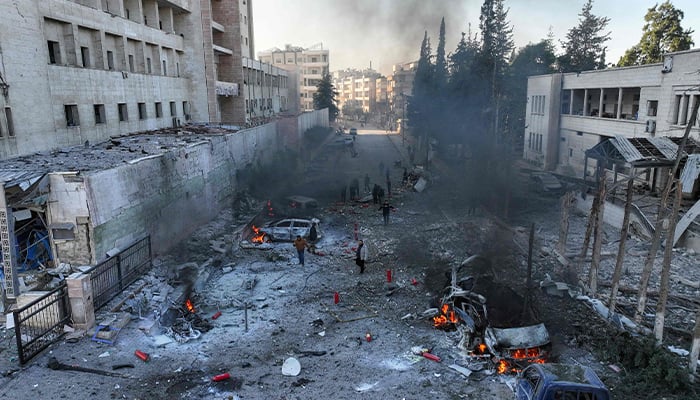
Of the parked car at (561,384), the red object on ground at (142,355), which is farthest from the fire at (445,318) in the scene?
the red object on ground at (142,355)

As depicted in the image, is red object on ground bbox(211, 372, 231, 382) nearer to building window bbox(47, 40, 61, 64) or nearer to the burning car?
the burning car

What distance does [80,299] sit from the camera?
9.97 metres

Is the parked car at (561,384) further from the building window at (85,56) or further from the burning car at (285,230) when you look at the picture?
the building window at (85,56)

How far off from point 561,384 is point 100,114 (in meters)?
22.4

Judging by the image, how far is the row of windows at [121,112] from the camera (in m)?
19.8

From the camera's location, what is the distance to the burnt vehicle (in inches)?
363

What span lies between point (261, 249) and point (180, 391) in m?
9.01

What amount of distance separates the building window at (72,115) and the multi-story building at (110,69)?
0.04 metres

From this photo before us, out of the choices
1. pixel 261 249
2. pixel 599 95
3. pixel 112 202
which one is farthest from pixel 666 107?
pixel 112 202

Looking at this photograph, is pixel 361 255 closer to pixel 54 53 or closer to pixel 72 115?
pixel 72 115

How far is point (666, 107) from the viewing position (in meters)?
22.5

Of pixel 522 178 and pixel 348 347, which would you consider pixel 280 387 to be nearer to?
pixel 348 347

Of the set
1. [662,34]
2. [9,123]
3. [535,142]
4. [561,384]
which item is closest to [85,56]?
[9,123]

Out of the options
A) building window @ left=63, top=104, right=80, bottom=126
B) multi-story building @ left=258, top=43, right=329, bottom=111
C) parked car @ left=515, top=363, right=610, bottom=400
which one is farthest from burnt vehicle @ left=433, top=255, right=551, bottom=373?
multi-story building @ left=258, top=43, right=329, bottom=111
